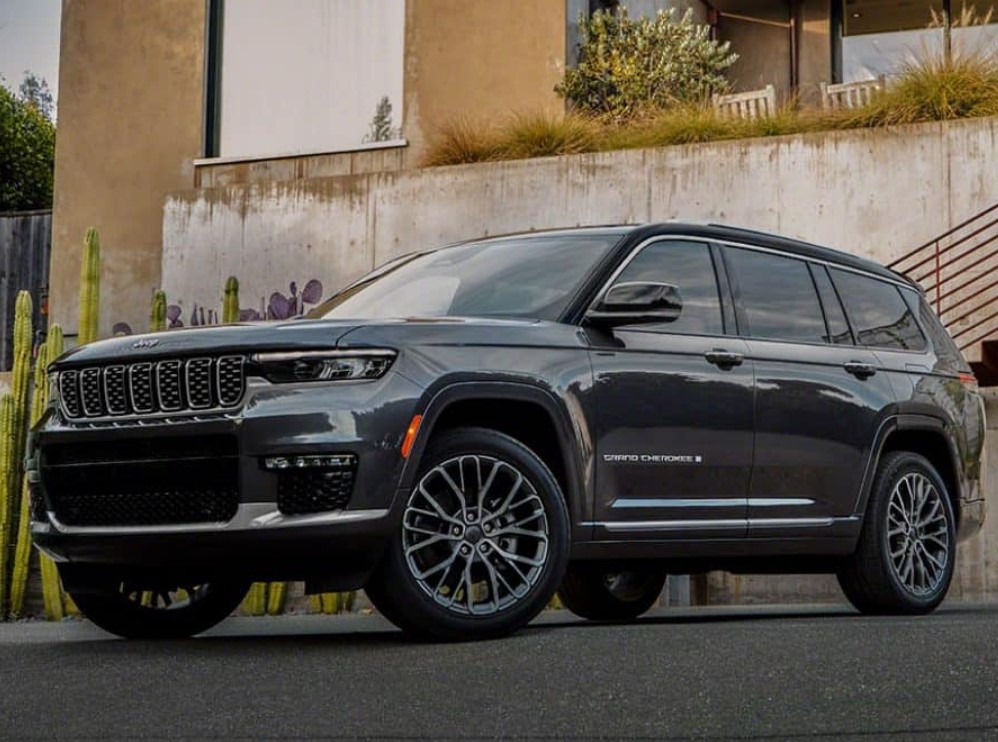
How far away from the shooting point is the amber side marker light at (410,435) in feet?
20.1

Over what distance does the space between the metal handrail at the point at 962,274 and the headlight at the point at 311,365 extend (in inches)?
352

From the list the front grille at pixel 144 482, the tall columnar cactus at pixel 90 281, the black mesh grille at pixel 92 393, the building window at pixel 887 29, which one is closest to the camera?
the front grille at pixel 144 482

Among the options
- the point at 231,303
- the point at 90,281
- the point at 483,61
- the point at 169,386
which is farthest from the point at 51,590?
the point at 483,61

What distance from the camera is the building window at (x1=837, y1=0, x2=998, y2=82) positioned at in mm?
24047

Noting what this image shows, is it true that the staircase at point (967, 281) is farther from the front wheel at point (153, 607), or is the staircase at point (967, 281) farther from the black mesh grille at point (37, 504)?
the black mesh grille at point (37, 504)

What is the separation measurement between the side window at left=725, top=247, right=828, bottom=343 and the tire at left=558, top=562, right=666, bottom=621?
153cm

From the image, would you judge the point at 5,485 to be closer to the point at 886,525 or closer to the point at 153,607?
the point at 153,607

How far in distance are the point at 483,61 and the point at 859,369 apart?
1096cm

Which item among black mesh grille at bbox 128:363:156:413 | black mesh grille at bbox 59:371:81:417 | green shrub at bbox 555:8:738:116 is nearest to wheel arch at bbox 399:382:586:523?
black mesh grille at bbox 128:363:156:413

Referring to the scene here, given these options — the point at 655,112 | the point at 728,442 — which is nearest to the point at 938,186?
the point at 655,112

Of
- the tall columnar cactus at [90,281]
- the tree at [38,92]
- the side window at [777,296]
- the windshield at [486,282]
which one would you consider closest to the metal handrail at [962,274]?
the side window at [777,296]

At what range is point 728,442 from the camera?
7441mm

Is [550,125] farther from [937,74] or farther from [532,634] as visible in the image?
[532,634]

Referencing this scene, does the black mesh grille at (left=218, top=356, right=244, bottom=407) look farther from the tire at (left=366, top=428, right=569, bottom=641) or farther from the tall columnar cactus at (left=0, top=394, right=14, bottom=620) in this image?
the tall columnar cactus at (left=0, top=394, right=14, bottom=620)
